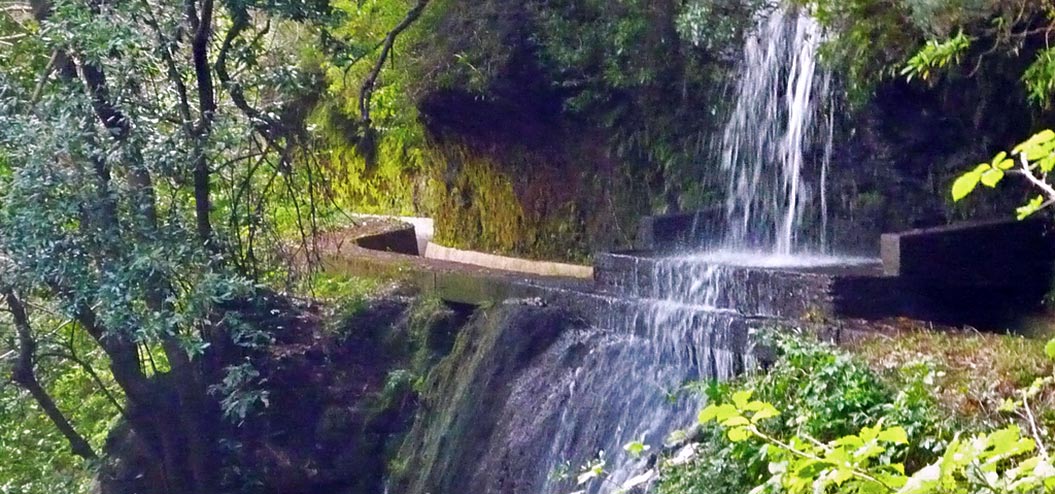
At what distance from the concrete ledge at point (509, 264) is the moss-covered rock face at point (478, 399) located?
6.25 ft

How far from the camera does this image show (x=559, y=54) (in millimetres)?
9945

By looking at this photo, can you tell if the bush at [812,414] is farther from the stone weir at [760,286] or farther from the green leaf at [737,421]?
the green leaf at [737,421]

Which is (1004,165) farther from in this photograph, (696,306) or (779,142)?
(779,142)

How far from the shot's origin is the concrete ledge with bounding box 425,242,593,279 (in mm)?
11129

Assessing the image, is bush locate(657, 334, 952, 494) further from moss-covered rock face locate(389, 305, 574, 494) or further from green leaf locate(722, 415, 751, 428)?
moss-covered rock face locate(389, 305, 574, 494)

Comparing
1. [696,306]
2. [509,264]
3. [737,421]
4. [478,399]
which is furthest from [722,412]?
[509,264]

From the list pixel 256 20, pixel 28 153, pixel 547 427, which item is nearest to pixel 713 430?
pixel 547 427

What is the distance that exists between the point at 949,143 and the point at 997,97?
71cm

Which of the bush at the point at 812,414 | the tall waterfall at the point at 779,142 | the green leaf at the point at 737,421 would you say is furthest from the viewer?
the tall waterfall at the point at 779,142

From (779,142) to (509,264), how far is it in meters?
3.97

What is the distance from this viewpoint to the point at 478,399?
8.29 meters

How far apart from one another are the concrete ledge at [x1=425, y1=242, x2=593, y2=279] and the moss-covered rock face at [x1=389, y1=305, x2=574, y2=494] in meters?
→ 1.91

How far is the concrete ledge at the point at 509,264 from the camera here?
1113 cm

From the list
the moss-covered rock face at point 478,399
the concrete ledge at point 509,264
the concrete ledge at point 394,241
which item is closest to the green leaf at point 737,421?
the moss-covered rock face at point 478,399
